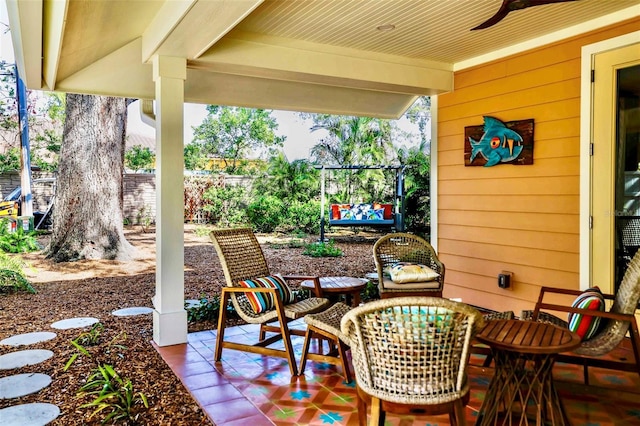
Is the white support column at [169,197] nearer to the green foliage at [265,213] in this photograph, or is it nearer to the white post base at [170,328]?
the white post base at [170,328]

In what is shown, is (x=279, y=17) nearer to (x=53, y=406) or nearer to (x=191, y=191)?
(x=53, y=406)

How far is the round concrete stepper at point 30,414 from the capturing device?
2641 millimetres

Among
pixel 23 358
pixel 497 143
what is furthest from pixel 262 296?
pixel 497 143

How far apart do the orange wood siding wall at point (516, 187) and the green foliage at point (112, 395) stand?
3.50m

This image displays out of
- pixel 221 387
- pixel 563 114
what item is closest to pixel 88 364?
pixel 221 387

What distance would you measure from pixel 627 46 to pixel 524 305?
239 centimetres

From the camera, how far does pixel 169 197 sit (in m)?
3.93

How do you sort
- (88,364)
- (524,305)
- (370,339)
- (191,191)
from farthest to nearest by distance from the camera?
(191,191) < (524,305) < (88,364) < (370,339)

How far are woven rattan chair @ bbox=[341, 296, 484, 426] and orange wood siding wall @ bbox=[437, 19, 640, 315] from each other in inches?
109

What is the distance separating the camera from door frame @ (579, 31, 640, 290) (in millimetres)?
4043

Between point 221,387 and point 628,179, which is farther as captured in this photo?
point 628,179

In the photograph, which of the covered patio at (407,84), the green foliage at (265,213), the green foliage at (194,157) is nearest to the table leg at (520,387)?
the covered patio at (407,84)

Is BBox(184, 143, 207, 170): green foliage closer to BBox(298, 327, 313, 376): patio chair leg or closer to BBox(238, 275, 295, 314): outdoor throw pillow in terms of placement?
BBox(238, 275, 295, 314): outdoor throw pillow

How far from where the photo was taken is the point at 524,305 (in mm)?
4617
